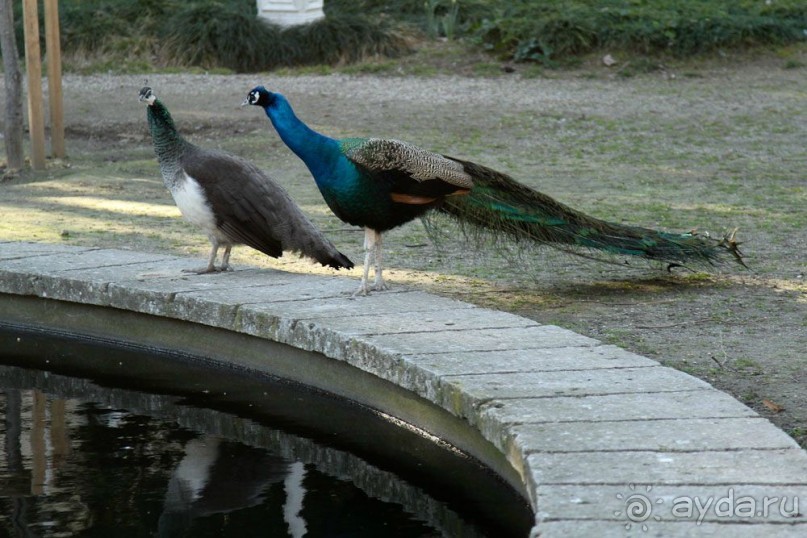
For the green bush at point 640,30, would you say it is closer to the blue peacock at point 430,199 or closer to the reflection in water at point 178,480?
the blue peacock at point 430,199

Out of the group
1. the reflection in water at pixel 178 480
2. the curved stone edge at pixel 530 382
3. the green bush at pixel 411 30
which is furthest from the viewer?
the green bush at pixel 411 30

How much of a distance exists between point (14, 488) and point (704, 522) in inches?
85.0

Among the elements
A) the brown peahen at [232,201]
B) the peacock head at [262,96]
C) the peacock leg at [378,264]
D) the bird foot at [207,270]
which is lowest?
the bird foot at [207,270]

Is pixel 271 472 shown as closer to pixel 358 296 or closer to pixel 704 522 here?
pixel 358 296

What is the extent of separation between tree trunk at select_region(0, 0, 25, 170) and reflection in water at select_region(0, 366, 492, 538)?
16.6ft

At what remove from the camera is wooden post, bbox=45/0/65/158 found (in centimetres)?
964

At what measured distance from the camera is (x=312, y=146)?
4781 millimetres

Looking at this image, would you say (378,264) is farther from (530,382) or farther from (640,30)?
(640,30)

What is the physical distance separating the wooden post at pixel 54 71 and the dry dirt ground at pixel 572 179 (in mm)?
340

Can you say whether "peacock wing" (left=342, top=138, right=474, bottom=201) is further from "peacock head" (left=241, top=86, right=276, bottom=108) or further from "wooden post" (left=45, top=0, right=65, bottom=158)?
"wooden post" (left=45, top=0, right=65, bottom=158)

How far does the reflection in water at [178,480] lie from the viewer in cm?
360

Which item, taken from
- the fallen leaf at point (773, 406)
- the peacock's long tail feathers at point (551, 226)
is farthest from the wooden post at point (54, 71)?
the fallen leaf at point (773, 406)

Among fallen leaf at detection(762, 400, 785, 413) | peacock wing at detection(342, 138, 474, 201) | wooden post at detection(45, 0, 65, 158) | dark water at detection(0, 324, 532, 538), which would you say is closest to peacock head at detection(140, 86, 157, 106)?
peacock wing at detection(342, 138, 474, 201)

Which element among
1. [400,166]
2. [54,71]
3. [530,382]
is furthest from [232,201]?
[54,71]
